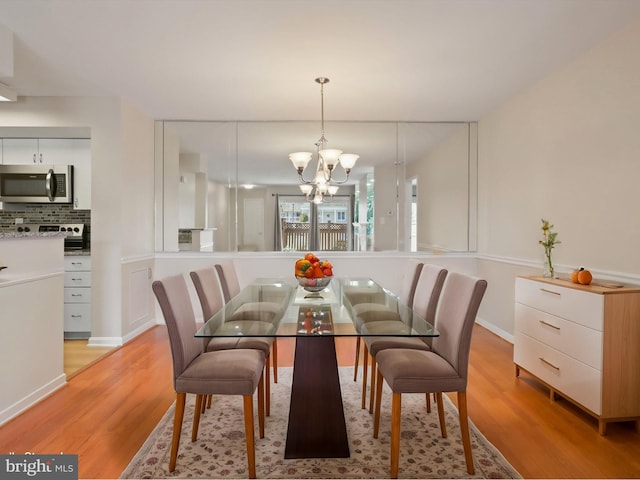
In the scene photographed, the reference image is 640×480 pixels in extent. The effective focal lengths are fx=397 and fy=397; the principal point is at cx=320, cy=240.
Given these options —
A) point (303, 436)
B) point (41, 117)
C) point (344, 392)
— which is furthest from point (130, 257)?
point (303, 436)

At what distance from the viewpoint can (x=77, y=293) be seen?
409cm

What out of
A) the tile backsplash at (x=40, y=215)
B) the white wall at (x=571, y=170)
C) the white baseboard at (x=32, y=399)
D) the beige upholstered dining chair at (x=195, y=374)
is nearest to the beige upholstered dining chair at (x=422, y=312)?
the beige upholstered dining chair at (x=195, y=374)

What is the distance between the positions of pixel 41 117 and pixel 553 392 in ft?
16.6

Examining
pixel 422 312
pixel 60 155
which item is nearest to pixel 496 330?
pixel 422 312

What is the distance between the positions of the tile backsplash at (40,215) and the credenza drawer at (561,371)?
183 inches

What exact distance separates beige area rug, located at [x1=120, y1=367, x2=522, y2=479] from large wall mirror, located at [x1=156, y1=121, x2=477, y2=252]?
262 centimetres

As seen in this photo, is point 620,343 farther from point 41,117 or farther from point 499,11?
point 41,117

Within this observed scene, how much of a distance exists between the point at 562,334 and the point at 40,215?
210 inches

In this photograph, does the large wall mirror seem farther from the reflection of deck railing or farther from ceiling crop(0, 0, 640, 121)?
ceiling crop(0, 0, 640, 121)

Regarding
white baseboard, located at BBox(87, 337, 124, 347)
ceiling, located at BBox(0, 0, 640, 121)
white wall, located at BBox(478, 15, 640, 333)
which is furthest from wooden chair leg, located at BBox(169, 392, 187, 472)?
white wall, located at BBox(478, 15, 640, 333)

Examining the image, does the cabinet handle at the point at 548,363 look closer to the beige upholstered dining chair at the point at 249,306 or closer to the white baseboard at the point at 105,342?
the beige upholstered dining chair at the point at 249,306

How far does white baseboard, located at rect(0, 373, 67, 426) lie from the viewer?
240 cm

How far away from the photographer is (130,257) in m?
4.20

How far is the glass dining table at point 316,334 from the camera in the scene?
186 centimetres
